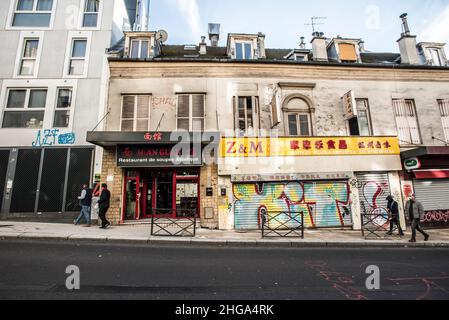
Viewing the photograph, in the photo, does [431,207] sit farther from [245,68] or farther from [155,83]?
[155,83]

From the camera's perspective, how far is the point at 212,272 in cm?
486

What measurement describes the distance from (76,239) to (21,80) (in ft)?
31.5

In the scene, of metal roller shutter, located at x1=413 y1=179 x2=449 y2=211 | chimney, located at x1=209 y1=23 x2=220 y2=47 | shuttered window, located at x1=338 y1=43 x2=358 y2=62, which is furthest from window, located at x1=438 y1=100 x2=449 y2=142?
chimney, located at x1=209 y1=23 x2=220 y2=47

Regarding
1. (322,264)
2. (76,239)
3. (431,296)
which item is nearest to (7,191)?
(76,239)

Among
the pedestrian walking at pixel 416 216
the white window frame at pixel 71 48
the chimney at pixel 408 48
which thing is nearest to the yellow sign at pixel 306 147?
the pedestrian walking at pixel 416 216

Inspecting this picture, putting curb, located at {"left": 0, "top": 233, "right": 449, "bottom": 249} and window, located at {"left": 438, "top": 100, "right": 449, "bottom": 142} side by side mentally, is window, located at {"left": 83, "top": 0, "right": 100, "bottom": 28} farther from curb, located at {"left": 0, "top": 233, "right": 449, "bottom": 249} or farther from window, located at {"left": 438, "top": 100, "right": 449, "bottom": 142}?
window, located at {"left": 438, "top": 100, "right": 449, "bottom": 142}

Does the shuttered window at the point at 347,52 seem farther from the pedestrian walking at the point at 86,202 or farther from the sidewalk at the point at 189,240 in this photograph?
the pedestrian walking at the point at 86,202

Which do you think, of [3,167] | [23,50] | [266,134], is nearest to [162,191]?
[266,134]

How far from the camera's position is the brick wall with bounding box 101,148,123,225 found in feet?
34.8

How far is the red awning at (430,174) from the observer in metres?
11.3

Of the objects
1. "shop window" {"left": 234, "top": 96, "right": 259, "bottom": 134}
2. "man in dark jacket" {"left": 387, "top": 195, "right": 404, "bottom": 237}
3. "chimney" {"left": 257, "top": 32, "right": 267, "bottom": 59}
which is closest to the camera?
"man in dark jacket" {"left": 387, "top": 195, "right": 404, "bottom": 237}

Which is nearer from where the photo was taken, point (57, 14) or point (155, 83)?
point (155, 83)

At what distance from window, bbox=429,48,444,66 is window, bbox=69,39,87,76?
19954 millimetres

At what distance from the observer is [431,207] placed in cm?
1147
